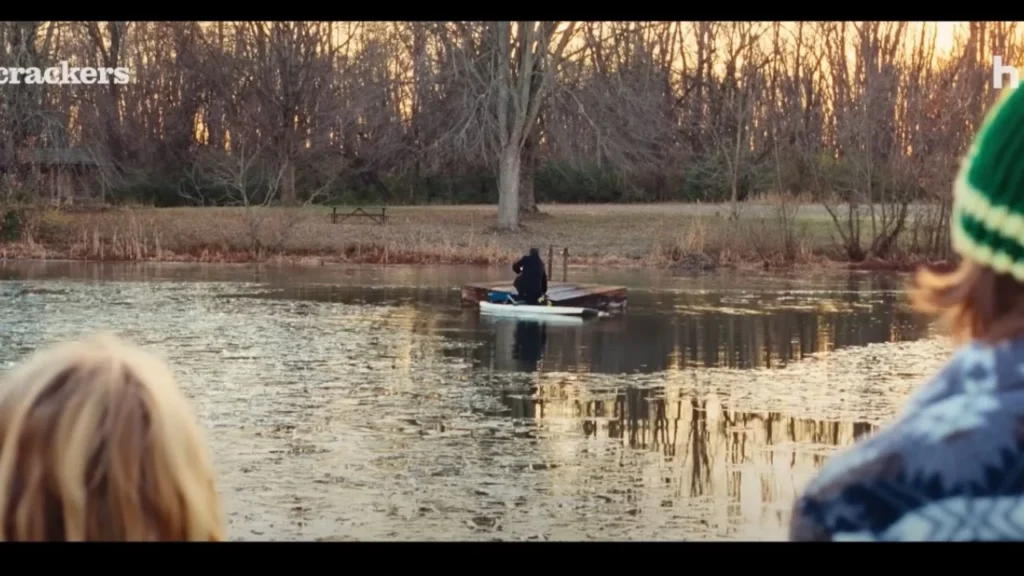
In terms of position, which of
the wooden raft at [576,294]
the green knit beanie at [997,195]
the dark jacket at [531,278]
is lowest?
the wooden raft at [576,294]

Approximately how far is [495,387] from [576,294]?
463 centimetres

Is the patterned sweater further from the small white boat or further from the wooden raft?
the wooden raft

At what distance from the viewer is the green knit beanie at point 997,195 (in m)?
1.06

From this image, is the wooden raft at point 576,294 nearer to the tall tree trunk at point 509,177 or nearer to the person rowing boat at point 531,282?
the person rowing boat at point 531,282

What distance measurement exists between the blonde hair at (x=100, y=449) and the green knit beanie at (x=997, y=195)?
678 millimetres

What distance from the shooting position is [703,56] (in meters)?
11.9

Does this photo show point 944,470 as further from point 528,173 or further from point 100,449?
point 528,173

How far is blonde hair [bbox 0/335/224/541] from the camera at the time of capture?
1234mm

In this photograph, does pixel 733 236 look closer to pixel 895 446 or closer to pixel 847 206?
pixel 847 206

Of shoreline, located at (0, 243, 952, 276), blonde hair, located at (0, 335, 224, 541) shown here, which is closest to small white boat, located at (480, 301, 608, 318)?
shoreline, located at (0, 243, 952, 276)

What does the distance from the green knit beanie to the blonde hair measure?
0.68 metres

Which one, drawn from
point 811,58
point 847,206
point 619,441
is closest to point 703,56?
point 811,58

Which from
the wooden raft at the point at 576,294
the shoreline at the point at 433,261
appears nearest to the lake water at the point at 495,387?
Answer: the shoreline at the point at 433,261

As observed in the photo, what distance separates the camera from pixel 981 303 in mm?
1081
